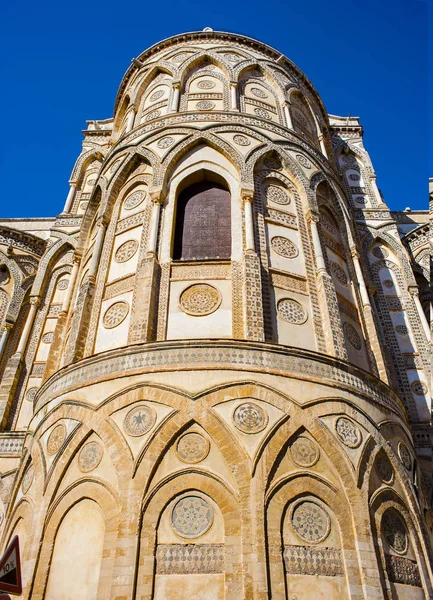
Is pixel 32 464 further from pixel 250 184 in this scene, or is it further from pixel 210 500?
pixel 250 184

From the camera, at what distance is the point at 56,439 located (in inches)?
324

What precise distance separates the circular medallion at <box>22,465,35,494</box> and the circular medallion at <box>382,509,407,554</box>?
210 inches

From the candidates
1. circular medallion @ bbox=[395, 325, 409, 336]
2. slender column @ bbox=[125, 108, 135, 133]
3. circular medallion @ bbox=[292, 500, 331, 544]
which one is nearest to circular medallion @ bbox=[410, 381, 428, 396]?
circular medallion @ bbox=[395, 325, 409, 336]

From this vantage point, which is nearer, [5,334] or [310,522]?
[310,522]

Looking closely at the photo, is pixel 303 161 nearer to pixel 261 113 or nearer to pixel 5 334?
pixel 261 113

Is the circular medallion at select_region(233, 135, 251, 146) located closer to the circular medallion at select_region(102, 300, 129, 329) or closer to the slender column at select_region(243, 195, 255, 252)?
the slender column at select_region(243, 195, 255, 252)

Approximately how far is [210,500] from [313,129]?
11072 millimetres

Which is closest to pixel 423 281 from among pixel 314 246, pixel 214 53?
pixel 314 246

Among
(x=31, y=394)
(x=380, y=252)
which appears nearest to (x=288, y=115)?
(x=380, y=252)

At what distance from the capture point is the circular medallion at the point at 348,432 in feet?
25.8

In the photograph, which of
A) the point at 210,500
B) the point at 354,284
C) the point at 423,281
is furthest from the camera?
the point at 423,281

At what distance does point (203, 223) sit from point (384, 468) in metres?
5.61

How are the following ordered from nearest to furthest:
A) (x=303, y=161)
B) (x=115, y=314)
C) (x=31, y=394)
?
(x=115, y=314) → (x=303, y=161) → (x=31, y=394)

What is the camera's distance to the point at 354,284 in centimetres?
1134
